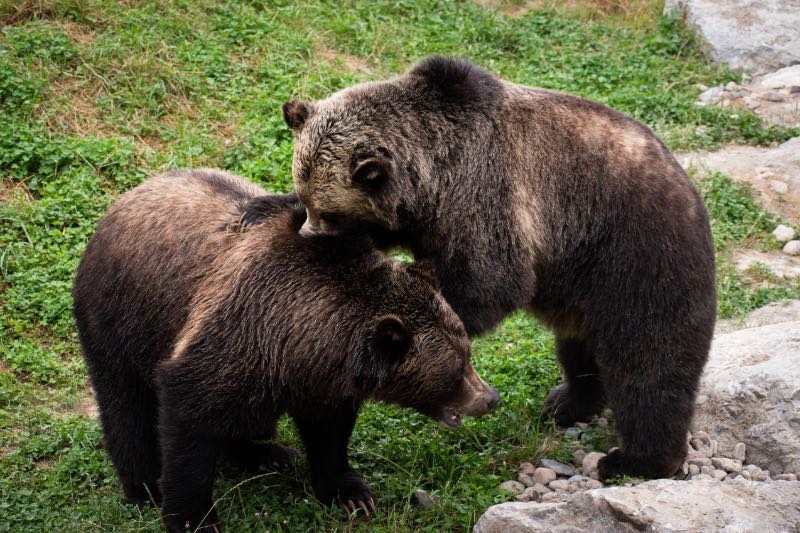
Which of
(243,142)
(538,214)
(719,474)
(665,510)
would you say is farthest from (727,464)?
(243,142)

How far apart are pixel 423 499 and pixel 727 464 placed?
7.19 ft

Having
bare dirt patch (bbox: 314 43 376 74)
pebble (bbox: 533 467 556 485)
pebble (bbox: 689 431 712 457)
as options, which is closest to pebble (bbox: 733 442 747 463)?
pebble (bbox: 689 431 712 457)

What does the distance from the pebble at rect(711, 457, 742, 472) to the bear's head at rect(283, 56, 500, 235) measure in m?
2.80

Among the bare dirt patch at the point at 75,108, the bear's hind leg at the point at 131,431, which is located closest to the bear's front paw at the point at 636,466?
the bear's hind leg at the point at 131,431

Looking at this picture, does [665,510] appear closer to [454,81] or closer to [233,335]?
[233,335]

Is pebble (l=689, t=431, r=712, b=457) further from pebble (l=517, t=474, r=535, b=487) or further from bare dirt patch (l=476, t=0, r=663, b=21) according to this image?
bare dirt patch (l=476, t=0, r=663, b=21)

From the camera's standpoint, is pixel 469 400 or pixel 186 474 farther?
pixel 469 400

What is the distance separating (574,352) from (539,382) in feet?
2.65

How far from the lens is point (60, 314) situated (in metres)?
8.67

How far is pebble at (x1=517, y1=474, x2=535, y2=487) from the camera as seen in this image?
268 inches

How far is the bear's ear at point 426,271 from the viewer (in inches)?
232

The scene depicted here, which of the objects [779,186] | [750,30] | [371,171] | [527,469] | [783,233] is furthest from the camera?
[750,30]

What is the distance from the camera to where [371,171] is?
6.16m

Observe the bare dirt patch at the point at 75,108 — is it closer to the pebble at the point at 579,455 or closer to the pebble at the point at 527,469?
the pebble at the point at 527,469
